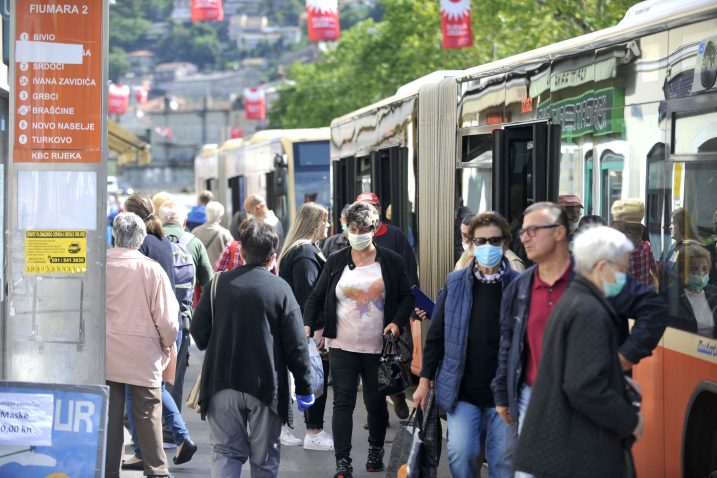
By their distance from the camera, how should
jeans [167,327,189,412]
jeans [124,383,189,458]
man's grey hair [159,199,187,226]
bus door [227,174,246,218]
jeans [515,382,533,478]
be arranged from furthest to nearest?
bus door [227,174,246,218]
man's grey hair [159,199,187,226]
jeans [167,327,189,412]
jeans [124,383,189,458]
jeans [515,382,533,478]

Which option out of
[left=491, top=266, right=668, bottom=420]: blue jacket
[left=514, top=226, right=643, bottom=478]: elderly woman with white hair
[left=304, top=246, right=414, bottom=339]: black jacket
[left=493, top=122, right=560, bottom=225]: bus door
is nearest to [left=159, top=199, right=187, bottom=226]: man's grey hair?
[left=304, top=246, right=414, bottom=339]: black jacket

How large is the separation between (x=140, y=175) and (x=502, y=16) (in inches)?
5599

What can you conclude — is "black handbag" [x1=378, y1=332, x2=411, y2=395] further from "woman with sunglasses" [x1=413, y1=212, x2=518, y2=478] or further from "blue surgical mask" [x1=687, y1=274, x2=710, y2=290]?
"blue surgical mask" [x1=687, y1=274, x2=710, y2=290]

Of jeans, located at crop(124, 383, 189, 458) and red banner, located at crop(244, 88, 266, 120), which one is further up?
red banner, located at crop(244, 88, 266, 120)

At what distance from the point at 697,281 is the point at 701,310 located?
152 mm

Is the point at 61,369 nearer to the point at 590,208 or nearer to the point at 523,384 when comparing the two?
the point at 523,384

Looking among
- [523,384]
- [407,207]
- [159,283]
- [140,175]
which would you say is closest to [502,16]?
[407,207]

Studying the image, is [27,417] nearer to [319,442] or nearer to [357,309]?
[357,309]

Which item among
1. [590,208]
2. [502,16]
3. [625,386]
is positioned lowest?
[625,386]

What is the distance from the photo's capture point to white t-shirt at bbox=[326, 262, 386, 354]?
8.08 meters

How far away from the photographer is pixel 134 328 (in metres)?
7.54

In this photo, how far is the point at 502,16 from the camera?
28.3m

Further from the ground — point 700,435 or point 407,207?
point 407,207

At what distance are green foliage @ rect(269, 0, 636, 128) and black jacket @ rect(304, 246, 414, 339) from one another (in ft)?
54.8
